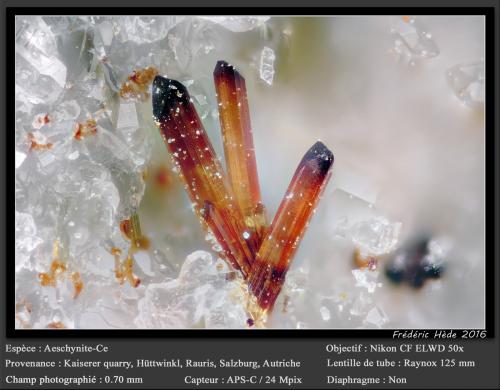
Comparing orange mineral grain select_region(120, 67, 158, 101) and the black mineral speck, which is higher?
orange mineral grain select_region(120, 67, 158, 101)

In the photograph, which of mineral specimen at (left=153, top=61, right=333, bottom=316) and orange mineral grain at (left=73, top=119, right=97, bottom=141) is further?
orange mineral grain at (left=73, top=119, right=97, bottom=141)

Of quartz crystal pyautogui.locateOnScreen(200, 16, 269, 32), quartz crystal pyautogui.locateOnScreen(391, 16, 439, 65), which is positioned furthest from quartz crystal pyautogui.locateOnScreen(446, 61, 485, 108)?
quartz crystal pyautogui.locateOnScreen(200, 16, 269, 32)

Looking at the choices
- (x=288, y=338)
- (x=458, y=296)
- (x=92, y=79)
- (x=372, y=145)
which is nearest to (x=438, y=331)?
(x=458, y=296)

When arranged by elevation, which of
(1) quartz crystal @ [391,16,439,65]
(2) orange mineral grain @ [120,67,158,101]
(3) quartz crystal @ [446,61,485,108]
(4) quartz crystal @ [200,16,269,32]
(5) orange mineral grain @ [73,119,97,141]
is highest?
(4) quartz crystal @ [200,16,269,32]

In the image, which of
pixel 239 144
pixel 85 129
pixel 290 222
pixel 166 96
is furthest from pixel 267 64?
pixel 85 129

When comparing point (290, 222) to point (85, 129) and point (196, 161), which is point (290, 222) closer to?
point (196, 161)

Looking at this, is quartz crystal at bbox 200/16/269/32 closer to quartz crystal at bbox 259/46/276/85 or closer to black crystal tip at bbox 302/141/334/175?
quartz crystal at bbox 259/46/276/85

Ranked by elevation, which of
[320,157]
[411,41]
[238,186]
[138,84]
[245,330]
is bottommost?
[245,330]
